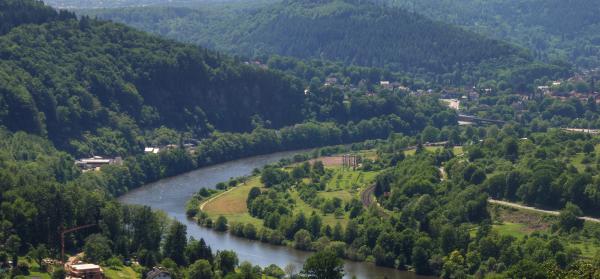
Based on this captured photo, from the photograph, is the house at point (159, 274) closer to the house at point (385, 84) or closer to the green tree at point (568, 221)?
the green tree at point (568, 221)

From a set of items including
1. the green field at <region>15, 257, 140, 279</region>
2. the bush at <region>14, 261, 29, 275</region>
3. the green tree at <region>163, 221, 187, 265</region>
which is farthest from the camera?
the green tree at <region>163, 221, 187, 265</region>

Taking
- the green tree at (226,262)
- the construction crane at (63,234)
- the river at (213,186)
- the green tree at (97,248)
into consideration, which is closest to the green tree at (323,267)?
the green tree at (226,262)

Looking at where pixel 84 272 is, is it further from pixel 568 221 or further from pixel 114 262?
pixel 568 221

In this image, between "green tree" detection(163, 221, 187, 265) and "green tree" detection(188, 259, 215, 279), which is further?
"green tree" detection(163, 221, 187, 265)

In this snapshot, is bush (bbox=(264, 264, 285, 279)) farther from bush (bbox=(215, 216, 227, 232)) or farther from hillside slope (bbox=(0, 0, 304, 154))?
hillside slope (bbox=(0, 0, 304, 154))

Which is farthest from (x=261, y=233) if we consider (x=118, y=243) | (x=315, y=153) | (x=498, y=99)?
(x=498, y=99)

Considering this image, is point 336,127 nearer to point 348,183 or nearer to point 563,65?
point 348,183

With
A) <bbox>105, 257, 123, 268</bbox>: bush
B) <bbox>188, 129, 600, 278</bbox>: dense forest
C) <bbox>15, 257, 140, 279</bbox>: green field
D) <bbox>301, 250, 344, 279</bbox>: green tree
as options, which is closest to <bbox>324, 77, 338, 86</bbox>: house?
<bbox>188, 129, 600, 278</bbox>: dense forest
